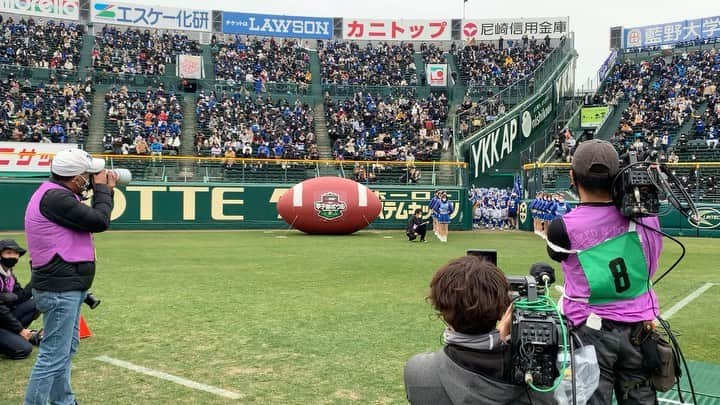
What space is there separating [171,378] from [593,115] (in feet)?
118

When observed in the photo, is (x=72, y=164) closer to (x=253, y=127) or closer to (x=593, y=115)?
(x=253, y=127)

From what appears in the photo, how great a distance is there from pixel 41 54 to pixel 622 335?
131 feet

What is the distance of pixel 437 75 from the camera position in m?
41.1

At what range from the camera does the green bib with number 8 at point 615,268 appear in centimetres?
317

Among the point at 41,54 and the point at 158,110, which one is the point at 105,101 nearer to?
the point at 158,110

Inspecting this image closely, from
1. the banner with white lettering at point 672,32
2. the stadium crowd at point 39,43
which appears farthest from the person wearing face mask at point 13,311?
the banner with white lettering at point 672,32

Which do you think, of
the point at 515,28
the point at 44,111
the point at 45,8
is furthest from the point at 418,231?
the point at 45,8

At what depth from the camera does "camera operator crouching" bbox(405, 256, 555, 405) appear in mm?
2293

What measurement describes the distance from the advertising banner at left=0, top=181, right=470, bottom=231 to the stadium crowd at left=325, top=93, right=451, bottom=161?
17.7 feet

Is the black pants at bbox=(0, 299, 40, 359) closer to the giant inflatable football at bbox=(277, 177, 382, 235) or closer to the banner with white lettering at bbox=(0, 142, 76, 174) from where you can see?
the giant inflatable football at bbox=(277, 177, 382, 235)

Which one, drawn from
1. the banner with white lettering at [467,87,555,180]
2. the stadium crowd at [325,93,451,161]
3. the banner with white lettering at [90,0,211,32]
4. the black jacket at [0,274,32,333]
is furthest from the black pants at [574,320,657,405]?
the banner with white lettering at [90,0,211,32]

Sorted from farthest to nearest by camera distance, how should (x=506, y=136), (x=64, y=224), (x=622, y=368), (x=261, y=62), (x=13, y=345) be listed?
(x=261, y=62) < (x=506, y=136) < (x=13, y=345) < (x=64, y=224) < (x=622, y=368)

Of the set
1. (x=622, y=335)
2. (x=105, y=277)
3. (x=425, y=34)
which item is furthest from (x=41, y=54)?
(x=622, y=335)

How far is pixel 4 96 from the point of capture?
1216 inches
